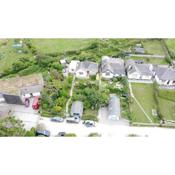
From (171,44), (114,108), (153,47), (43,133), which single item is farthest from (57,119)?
(171,44)

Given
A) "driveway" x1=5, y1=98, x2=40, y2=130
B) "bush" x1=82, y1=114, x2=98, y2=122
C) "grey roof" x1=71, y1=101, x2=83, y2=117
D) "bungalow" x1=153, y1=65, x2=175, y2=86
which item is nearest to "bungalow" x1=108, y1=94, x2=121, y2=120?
"bush" x1=82, y1=114, x2=98, y2=122

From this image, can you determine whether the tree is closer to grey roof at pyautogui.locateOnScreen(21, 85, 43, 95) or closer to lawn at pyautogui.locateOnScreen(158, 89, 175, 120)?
grey roof at pyautogui.locateOnScreen(21, 85, 43, 95)

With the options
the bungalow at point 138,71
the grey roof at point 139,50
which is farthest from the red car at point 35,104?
the grey roof at point 139,50

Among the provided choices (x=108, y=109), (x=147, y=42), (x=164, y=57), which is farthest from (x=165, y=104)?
(x=147, y=42)

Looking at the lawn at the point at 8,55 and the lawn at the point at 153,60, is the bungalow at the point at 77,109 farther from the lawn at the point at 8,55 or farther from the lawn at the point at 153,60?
the lawn at the point at 153,60

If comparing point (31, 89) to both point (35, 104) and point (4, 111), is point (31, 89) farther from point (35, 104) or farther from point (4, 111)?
point (4, 111)

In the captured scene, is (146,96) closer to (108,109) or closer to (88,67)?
(108,109)
